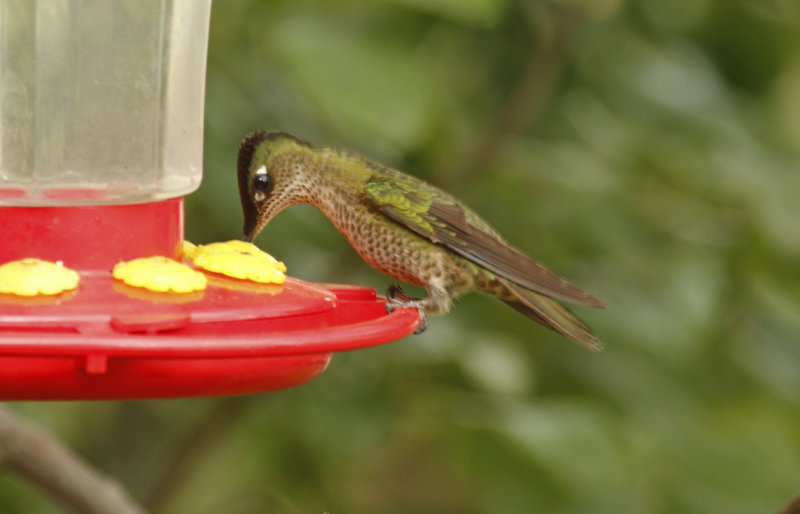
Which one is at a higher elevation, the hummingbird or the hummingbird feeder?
the hummingbird feeder

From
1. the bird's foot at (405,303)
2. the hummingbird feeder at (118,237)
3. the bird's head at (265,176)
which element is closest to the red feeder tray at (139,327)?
the hummingbird feeder at (118,237)

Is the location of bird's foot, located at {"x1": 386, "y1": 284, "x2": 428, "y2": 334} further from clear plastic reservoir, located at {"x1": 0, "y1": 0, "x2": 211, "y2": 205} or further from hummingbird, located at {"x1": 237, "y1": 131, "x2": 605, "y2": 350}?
clear plastic reservoir, located at {"x1": 0, "y1": 0, "x2": 211, "y2": 205}

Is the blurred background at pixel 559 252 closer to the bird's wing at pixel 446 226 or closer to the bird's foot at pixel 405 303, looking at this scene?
the bird's wing at pixel 446 226

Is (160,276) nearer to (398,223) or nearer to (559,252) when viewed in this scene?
(398,223)

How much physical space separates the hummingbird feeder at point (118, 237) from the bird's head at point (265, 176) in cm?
29

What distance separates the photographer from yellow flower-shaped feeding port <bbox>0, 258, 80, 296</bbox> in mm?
2359

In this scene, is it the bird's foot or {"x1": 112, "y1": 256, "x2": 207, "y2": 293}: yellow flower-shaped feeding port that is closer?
{"x1": 112, "y1": 256, "x2": 207, "y2": 293}: yellow flower-shaped feeding port

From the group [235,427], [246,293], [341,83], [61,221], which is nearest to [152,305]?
[246,293]

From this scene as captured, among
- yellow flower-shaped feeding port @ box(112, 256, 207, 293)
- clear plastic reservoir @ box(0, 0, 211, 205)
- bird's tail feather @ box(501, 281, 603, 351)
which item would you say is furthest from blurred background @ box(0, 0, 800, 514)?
yellow flower-shaped feeding port @ box(112, 256, 207, 293)

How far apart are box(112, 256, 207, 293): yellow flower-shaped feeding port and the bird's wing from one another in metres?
1.23

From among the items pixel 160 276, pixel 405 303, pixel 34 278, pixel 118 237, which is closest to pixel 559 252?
pixel 405 303

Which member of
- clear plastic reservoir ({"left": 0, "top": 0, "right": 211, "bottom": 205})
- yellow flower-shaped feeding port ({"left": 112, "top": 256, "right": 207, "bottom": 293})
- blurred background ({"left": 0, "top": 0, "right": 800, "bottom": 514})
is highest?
clear plastic reservoir ({"left": 0, "top": 0, "right": 211, "bottom": 205})

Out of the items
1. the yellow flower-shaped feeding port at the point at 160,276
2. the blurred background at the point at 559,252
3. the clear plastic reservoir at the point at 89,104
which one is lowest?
the blurred background at the point at 559,252

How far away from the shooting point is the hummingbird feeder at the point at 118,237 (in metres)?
2.21
